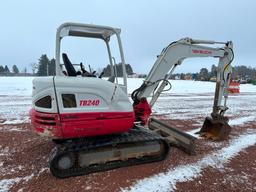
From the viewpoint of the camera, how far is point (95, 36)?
548cm

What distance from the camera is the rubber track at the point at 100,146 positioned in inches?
171

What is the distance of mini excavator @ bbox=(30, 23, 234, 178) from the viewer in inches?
168

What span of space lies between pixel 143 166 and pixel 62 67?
2542 millimetres

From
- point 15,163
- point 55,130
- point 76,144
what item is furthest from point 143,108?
point 15,163

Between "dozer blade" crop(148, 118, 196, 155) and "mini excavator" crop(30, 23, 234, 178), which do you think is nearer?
"mini excavator" crop(30, 23, 234, 178)

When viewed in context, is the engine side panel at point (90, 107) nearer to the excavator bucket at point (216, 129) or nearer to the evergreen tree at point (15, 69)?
the excavator bucket at point (216, 129)

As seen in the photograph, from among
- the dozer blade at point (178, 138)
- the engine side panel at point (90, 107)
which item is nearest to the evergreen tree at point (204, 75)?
the dozer blade at point (178, 138)

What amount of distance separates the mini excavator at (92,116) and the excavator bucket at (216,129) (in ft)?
4.75

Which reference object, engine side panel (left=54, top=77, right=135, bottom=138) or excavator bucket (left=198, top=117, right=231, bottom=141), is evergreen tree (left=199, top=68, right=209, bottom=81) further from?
engine side panel (left=54, top=77, right=135, bottom=138)

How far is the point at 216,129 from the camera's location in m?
6.83

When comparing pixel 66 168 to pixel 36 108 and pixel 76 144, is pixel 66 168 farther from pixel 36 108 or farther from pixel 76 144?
pixel 36 108

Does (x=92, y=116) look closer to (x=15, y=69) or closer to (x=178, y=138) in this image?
(x=178, y=138)

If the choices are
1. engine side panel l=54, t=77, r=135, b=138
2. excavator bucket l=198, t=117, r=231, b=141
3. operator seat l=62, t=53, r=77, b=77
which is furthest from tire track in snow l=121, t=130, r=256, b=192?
operator seat l=62, t=53, r=77, b=77

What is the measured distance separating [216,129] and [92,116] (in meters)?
3.96
